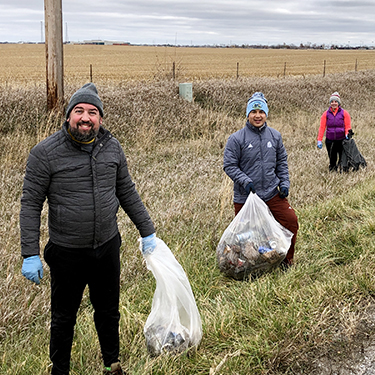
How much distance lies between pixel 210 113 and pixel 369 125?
190 inches

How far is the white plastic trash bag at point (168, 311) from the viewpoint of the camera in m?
2.59

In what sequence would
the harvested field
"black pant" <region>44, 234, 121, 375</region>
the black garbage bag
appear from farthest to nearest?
1. the harvested field
2. the black garbage bag
3. "black pant" <region>44, 234, 121, 375</region>

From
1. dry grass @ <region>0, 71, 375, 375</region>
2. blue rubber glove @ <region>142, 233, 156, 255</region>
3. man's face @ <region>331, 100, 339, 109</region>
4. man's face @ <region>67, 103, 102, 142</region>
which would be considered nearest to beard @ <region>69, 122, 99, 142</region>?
man's face @ <region>67, 103, 102, 142</region>

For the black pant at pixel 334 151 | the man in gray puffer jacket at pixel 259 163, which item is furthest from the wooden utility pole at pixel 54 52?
the man in gray puffer jacket at pixel 259 163

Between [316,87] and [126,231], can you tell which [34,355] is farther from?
[316,87]

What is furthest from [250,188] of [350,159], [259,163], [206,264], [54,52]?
[54,52]

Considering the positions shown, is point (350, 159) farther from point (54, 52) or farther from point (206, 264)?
point (54, 52)

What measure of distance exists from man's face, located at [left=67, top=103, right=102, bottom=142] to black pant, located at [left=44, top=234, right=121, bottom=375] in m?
0.59

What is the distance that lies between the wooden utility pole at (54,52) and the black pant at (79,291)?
628 cm

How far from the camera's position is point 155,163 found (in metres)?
7.70

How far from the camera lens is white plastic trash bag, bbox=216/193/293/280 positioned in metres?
3.64

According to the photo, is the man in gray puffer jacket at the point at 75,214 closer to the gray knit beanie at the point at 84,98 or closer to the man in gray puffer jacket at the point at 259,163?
the gray knit beanie at the point at 84,98

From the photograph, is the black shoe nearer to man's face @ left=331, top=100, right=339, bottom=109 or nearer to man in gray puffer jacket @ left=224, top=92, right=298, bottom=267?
man in gray puffer jacket @ left=224, top=92, right=298, bottom=267

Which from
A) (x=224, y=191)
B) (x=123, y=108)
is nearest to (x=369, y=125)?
(x=123, y=108)
